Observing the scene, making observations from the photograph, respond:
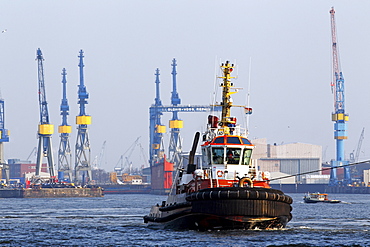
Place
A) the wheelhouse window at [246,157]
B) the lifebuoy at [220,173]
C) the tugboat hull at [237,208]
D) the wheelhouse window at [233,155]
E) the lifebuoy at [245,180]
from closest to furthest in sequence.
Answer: the tugboat hull at [237,208]
the lifebuoy at [245,180]
the lifebuoy at [220,173]
the wheelhouse window at [233,155]
the wheelhouse window at [246,157]

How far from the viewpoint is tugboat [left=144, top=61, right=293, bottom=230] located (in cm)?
4675

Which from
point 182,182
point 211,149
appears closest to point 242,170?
point 211,149

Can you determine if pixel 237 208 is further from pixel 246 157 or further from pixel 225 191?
pixel 246 157

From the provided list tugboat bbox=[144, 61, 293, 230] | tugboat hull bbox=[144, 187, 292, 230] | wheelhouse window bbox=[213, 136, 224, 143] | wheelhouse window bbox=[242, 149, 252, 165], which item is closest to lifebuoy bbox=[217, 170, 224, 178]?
tugboat bbox=[144, 61, 293, 230]

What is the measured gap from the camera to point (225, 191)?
46.5 metres

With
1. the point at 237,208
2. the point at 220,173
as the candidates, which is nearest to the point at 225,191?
the point at 237,208

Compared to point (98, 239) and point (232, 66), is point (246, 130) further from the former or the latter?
point (98, 239)

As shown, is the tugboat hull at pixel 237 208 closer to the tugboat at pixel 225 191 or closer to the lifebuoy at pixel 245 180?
the tugboat at pixel 225 191

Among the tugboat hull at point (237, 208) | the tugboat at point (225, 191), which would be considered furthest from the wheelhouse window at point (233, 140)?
the tugboat hull at point (237, 208)

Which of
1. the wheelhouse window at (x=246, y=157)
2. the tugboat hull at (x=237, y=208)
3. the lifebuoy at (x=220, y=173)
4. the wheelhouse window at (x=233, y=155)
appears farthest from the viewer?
the wheelhouse window at (x=246, y=157)

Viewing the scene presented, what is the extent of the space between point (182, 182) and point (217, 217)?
28.9 ft

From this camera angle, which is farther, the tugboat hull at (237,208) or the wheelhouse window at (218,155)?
the wheelhouse window at (218,155)

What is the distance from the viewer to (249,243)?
43.7 m

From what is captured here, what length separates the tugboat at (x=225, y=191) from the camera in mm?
46750
